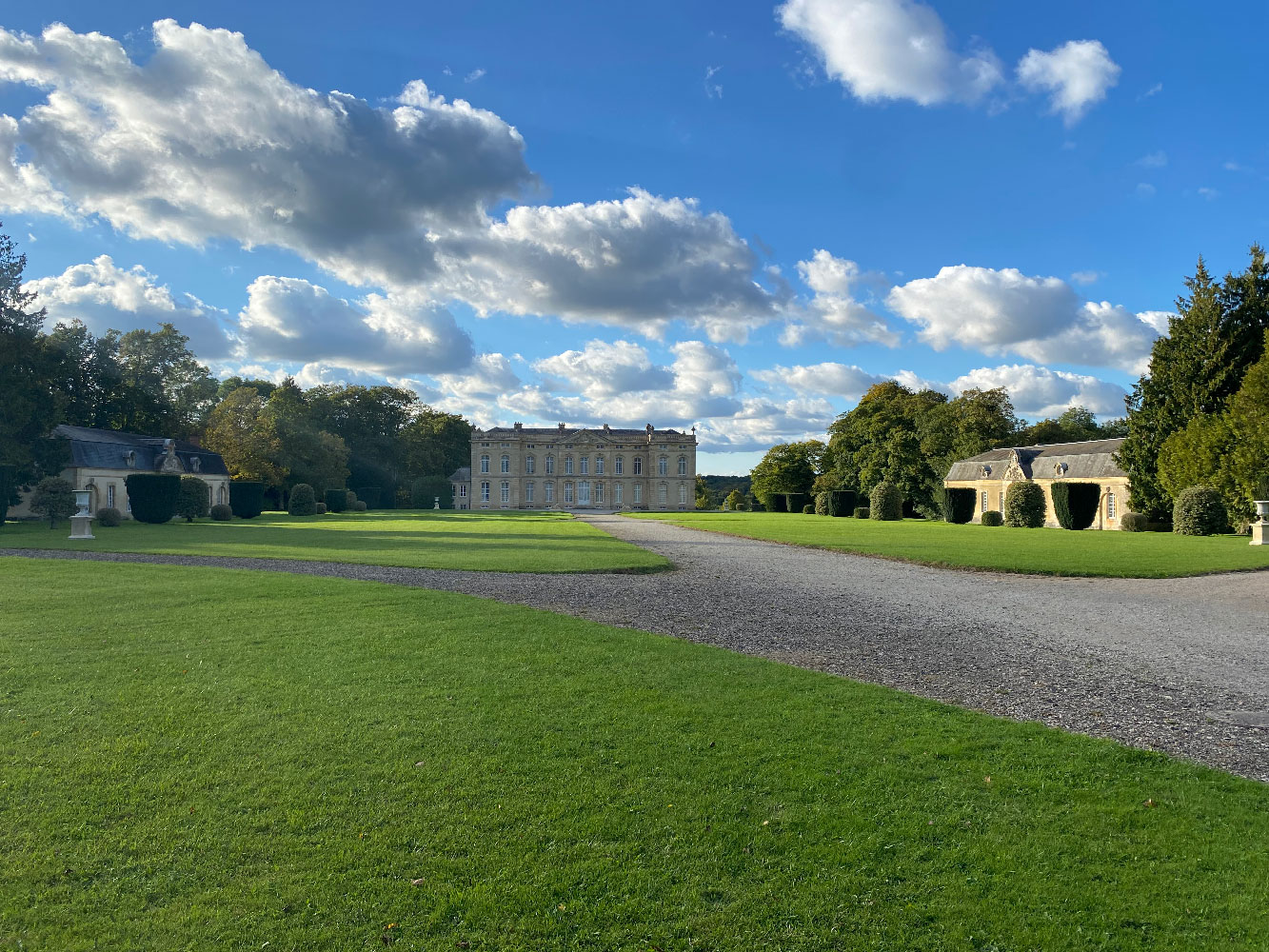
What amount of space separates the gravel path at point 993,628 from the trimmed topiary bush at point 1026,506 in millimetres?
27197

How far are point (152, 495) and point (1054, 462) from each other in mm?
46935

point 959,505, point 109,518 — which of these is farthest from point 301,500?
point 959,505

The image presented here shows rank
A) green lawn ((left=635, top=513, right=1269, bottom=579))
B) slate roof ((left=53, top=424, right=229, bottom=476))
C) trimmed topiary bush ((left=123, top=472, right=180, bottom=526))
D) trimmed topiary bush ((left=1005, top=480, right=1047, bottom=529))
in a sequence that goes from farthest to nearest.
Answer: trimmed topiary bush ((left=1005, top=480, right=1047, bottom=529))
slate roof ((left=53, top=424, right=229, bottom=476))
trimmed topiary bush ((left=123, top=472, right=180, bottom=526))
green lawn ((left=635, top=513, right=1269, bottom=579))

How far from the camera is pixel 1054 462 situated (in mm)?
44156

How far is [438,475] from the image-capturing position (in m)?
72.9

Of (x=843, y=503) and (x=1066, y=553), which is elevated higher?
(x=843, y=503)

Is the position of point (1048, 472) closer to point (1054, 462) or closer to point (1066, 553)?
point (1054, 462)

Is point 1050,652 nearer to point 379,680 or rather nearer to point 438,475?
point 379,680

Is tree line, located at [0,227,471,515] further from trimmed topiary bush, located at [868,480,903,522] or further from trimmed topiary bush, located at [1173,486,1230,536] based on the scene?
trimmed topiary bush, located at [1173,486,1230,536]

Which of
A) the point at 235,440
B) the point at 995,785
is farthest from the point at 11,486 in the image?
the point at 995,785

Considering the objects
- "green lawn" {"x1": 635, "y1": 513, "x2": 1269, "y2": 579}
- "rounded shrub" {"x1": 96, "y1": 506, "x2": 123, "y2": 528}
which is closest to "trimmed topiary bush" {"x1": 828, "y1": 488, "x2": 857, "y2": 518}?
"green lawn" {"x1": 635, "y1": 513, "x2": 1269, "y2": 579}

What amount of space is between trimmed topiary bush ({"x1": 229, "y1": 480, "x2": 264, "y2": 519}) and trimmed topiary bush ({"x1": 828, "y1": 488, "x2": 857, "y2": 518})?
36.4m

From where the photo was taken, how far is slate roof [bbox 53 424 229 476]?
38.4m

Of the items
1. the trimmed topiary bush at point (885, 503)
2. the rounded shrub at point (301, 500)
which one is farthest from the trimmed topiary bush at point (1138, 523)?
the rounded shrub at point (301, 500)
